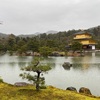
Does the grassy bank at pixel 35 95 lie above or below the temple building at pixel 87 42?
below

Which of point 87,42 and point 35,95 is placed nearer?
point 35,95

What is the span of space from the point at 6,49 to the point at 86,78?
6402cm

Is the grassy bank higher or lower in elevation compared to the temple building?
lower

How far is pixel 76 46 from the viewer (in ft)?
214

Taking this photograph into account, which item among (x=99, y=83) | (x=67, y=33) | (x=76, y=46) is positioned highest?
(x=67, y=33)

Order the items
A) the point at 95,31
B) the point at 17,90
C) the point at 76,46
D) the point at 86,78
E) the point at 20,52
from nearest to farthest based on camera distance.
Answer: the point at 17,90, the point at 86,78, the point at 76,46, the point at 20,52, the point at 95,31

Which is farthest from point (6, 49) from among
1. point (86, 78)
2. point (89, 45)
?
point (86, 78)

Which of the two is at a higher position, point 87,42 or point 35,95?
point 87,42

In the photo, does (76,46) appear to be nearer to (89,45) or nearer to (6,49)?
(89,45)

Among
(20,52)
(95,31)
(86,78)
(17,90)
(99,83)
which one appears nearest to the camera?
(17,90)

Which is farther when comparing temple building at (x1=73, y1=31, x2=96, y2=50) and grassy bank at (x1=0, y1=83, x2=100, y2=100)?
temple building at (x1=73, y1=31, x2=96, y2=50)

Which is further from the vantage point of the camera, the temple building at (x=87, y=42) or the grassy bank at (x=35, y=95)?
the temple building at (x=87, y=42)

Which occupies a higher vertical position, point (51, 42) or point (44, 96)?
point (51, 42)

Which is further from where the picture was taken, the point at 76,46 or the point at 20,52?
the point at 20,52
